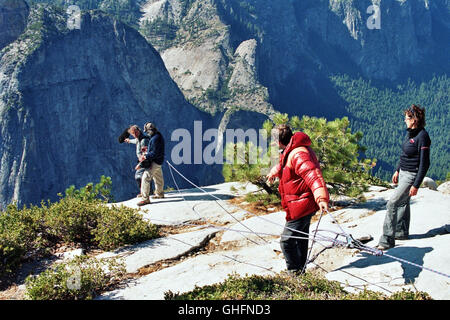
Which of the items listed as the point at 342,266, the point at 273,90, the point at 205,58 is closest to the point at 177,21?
the point at 205,58

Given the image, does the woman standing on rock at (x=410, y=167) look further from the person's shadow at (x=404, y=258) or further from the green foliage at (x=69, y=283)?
the green foliage at (x=69, y=283)

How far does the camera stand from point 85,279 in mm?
5359

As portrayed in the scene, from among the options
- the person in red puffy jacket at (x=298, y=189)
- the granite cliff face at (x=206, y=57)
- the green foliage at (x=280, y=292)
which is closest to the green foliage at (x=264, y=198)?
the person in red puffy jacket at (x=298, y=189)

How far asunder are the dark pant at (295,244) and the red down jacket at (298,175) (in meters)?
0.13

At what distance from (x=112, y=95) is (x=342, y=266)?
329 ft

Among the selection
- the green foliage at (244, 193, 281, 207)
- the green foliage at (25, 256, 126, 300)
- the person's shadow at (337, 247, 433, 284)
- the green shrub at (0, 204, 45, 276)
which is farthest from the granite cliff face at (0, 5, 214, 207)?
the person's shadow at (337, 247, 433, 284)

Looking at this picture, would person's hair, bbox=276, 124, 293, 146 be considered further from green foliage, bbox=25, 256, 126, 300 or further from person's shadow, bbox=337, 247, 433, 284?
green foliage, bbox=25, 256, 126, 300

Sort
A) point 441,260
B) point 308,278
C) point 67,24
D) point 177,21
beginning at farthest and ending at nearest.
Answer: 1. point 177,21
2. point 67,24
3. point 441,260
4. point 308,278

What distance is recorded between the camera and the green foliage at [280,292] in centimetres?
475

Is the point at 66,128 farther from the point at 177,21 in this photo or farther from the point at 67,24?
the point at 177,21

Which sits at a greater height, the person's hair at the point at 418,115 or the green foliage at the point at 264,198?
the person's hair at the point at 418,115

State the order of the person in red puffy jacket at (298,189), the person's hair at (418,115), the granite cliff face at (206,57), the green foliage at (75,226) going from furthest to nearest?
the granite cliff face at (206,57) < the green foliage at (75,226) < the person's hair at (418,115) < the person in red puffy jacket at (298,189)

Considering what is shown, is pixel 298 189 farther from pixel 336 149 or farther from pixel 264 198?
pixel 264 198

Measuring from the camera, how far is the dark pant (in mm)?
5691
